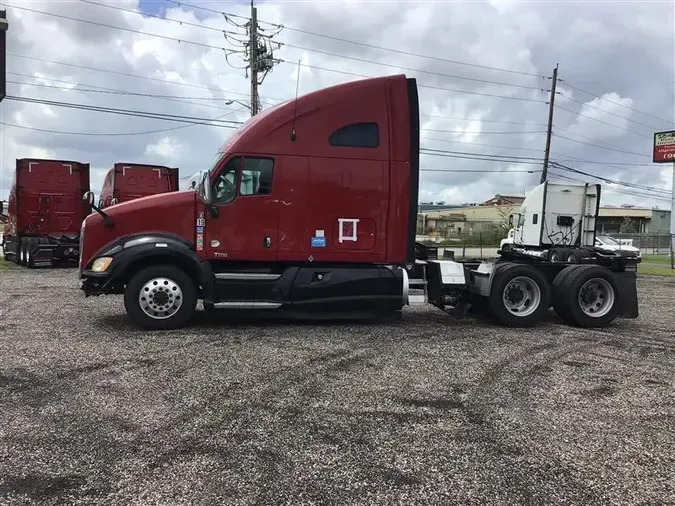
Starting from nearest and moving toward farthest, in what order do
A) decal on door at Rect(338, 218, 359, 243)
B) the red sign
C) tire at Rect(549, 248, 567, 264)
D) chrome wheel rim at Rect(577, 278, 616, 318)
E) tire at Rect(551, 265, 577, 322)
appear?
decal on door at Rect(338, 218, 359, 243), tire at Rect(551, 265, 577, 322), chrome wheel rim at Rect(577, 278, 616, 318), tire at Rect(549, 248, 567, 264), the red sign

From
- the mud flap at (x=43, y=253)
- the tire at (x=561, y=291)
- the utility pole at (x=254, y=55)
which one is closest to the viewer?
the tire at (x=561, y=291)

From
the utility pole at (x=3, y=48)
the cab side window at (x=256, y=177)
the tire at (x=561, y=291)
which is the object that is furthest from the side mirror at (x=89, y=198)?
the tire at (x=561, y=291)

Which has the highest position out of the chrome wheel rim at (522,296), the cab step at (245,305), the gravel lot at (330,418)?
the chrome wheel rim at (522,296)

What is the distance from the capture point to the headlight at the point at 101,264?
305 inches

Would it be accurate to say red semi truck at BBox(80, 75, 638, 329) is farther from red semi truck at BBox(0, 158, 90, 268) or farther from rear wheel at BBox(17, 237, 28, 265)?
rear wheel at BBox(17, 237, 28, 265)

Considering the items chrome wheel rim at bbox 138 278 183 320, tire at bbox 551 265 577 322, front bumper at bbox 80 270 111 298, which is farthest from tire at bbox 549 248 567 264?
front bumper at bbox 80 270 111 298

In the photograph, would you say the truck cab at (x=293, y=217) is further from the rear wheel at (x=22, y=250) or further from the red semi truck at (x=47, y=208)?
the rear wheel at (x=22, y=250)

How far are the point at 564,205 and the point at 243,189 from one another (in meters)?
14.4

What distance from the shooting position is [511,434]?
4.34 meters

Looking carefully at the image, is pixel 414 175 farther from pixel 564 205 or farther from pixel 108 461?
pixel 564 205

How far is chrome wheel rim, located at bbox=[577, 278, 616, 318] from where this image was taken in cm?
912

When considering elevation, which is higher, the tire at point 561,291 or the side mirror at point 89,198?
the side mirror at point 89,198

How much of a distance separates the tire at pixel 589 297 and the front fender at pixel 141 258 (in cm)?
549

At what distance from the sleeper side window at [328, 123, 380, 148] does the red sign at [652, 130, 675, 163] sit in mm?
45265
